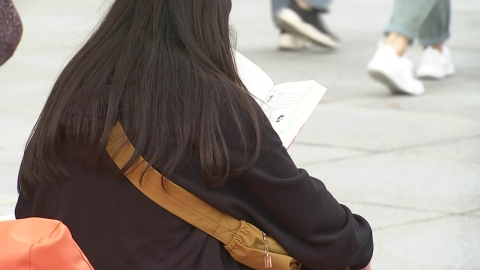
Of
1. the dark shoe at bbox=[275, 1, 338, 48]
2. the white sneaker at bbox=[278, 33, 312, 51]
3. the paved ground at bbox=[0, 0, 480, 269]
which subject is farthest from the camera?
the white sneaker at bbox=[278, 33, 312, 51]

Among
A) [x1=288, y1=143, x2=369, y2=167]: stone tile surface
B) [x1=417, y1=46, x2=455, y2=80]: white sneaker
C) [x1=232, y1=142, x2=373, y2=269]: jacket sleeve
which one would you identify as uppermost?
[x1=232, y1=142, x2=373, y2=269]: jacket sleeve

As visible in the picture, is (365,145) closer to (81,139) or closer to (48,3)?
(81,139)

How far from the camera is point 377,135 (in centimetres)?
552

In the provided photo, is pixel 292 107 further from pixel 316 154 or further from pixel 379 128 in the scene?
pixel 379 128

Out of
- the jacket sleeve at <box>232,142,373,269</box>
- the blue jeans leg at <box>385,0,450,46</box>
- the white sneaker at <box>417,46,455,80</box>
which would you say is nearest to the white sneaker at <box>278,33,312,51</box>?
the white sneaker at <box>417,46,455,80</box>

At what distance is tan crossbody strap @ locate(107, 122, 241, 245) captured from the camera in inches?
85.4

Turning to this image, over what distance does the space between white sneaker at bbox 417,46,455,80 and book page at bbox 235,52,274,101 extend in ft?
15.3

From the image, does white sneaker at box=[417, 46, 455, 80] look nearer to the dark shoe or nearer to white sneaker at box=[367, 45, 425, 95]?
white sneaker at box=[367, 45, 425, 95]

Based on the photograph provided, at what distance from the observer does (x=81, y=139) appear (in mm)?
2225

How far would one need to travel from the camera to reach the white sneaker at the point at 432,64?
23.0ft

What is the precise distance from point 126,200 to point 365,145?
3.25 meters

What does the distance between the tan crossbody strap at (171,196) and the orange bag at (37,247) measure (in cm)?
43

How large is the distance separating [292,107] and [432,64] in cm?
473

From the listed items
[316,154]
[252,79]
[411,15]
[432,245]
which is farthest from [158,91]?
[411,15]
